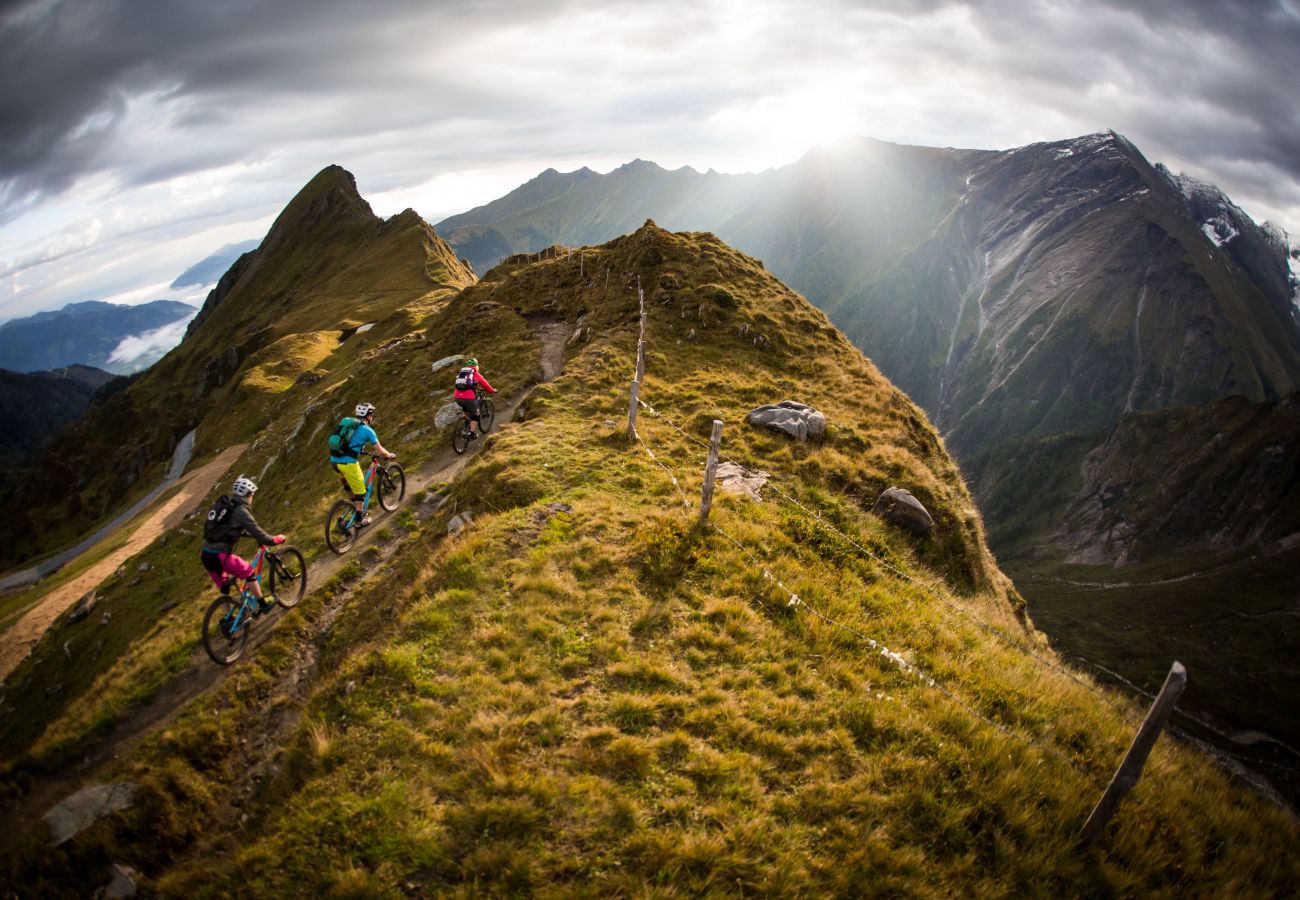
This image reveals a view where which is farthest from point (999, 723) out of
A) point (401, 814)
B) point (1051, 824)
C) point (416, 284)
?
point (416, 284)

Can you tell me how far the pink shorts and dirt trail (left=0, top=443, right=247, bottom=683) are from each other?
2269 cm

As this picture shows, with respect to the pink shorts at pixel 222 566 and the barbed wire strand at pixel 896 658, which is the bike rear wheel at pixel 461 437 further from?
the barbed wire strand at pixel 896 658

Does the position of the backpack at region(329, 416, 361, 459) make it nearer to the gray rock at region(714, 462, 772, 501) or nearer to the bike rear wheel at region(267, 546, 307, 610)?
the bike rear wheel at region(267, 546, 307, 610)

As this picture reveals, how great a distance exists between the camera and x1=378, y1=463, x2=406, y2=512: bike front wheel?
60.5 ft

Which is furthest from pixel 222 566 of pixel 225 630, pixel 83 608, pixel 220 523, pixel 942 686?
pixel 83 608

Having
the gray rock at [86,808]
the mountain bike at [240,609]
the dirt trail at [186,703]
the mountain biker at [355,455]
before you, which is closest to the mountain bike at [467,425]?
the mountain biker at [355,455]

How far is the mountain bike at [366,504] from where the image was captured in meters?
16.5

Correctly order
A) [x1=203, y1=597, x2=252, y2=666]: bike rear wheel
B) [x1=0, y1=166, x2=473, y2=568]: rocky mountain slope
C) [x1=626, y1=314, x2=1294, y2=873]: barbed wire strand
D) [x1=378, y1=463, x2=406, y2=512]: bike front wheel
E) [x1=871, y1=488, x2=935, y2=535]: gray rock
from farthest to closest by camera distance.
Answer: [x1=0, y1=166, x2=473, y2=568]: rocky mountain slope < [x1=378, y1=463, x2=406, y2=512]: bike front wheel < [x1=871, y1=488, x2=935, y2=535]: gray rock < [x1=203, y1=597, x2=252, y2=666]: bike rear wheel < [x1=626, y1=314, x2=1294, y2=873]: barbed wire strand

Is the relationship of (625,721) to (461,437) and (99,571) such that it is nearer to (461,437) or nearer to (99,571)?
(461,437)

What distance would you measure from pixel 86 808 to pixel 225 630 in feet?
13.2

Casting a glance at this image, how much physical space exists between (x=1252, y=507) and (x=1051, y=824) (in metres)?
253

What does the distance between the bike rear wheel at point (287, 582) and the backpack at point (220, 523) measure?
66.9 inches

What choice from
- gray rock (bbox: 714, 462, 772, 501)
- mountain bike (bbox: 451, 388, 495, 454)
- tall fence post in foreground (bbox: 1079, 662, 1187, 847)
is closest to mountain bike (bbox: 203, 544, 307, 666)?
mountain bike (bbox: 451, 388, 495, 454)

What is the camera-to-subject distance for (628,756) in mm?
7863
